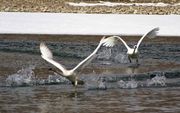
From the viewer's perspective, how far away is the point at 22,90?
18.8 meters

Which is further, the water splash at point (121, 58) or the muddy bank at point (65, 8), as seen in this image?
the muddy bank at point (65, 8)

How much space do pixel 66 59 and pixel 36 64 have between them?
68.6 inches

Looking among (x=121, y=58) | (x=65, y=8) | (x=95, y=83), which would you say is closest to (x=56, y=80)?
(x=95, y=83)

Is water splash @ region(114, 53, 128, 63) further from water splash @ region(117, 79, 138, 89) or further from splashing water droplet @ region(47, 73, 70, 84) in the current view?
water splash @ region(117, 79, 138, 89)

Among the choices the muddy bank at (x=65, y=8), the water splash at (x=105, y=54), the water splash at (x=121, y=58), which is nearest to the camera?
the water splash at (x=121, y=58)

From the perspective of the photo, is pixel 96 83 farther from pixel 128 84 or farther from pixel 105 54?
pixel 105 54

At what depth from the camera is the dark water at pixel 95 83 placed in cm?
1648

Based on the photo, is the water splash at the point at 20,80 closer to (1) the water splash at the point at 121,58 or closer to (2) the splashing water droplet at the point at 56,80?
(2) the splashing water droplet at the point at 56,80

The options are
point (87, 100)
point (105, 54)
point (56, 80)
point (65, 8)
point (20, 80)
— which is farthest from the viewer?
point (65, 8)

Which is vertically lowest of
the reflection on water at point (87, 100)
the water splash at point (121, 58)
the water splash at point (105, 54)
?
the reflection on water at point (87, 100)

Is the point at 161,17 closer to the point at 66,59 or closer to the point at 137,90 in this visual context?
the point at 66,59

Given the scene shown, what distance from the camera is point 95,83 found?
19.7 m

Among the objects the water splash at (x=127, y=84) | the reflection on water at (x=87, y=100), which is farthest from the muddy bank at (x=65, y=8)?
the reflection on water at (x=87, y=100)

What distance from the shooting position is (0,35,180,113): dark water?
16.5 meters
